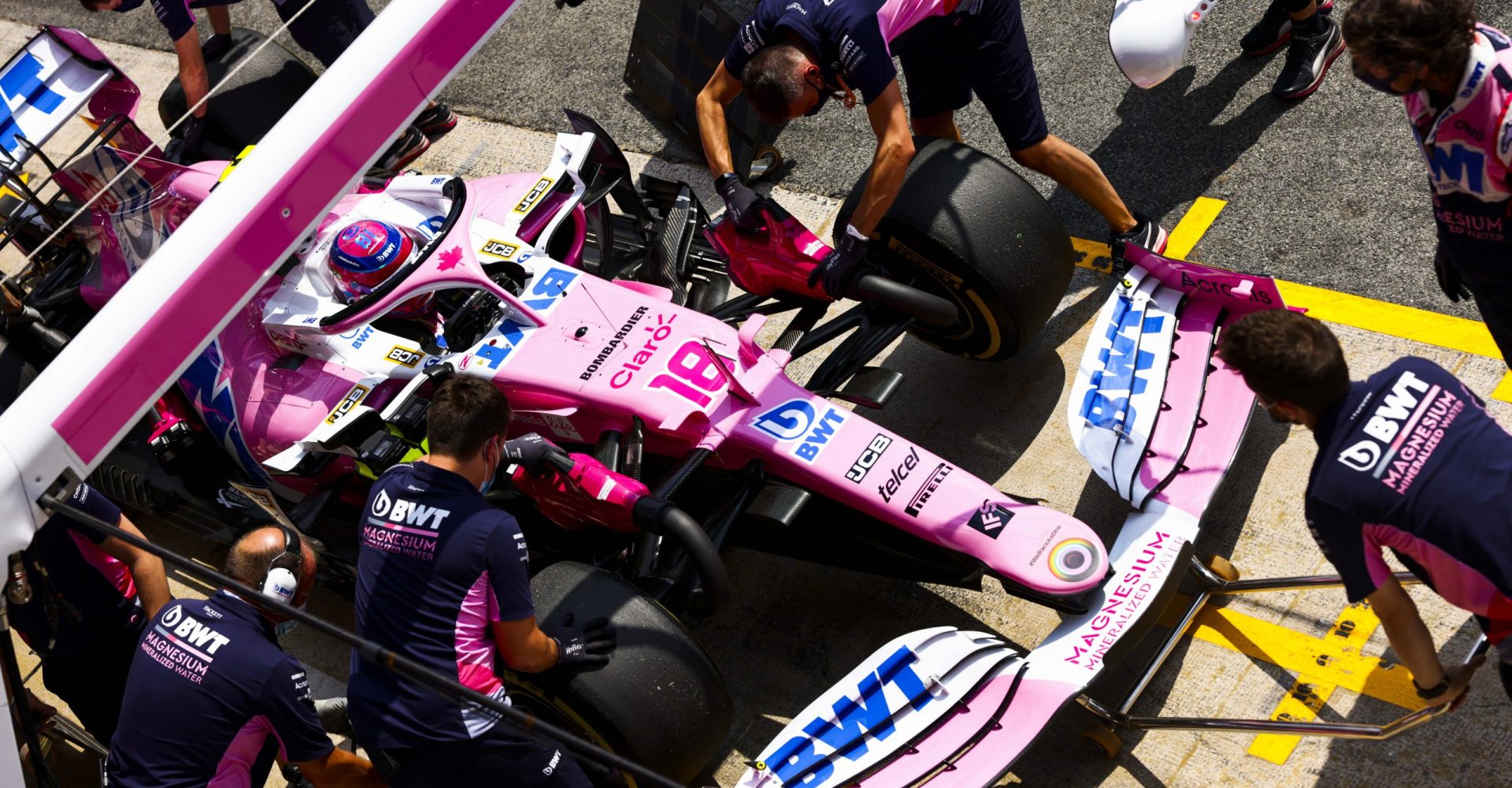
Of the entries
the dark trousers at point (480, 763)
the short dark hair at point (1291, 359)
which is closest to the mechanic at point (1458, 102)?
the short dark hair at point (1291, 359)

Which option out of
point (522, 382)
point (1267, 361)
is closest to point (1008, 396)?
point (522, 382)

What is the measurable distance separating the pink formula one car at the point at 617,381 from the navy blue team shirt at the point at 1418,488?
3.25 ft

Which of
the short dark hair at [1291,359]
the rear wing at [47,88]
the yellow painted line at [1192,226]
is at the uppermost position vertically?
the rear wing at [47,88]

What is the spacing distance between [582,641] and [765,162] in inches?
130

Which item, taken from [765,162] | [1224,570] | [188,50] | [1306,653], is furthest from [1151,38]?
[188,50]

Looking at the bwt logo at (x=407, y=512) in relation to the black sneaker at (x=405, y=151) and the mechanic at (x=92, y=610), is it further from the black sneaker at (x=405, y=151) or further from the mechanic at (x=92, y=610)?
the black sneaker at (x=405, y=151)

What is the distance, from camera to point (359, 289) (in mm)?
5020

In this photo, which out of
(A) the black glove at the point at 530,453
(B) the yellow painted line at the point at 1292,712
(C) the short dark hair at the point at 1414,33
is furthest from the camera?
(A) the black glove at the point at 530,453

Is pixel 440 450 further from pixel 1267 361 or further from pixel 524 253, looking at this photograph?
pixel 1267 361

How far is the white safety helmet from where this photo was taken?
5352 mm

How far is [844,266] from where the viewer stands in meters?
4.70

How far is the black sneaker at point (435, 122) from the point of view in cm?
738

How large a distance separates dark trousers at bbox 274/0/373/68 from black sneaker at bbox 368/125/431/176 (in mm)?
520

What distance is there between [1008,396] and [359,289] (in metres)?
2.50
